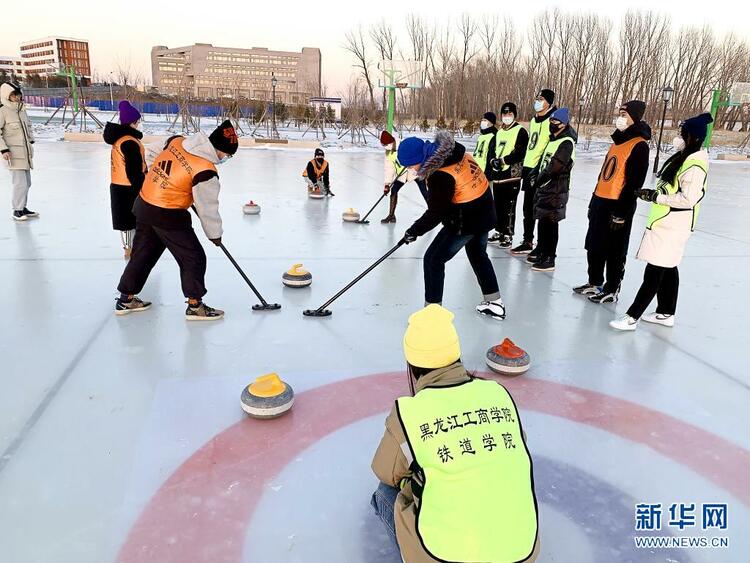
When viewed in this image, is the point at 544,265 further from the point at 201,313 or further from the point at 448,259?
the point at 201,313

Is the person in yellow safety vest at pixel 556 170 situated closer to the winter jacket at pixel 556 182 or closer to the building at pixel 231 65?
the winter jacket at pixel 556 182

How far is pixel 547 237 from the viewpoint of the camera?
499 cm

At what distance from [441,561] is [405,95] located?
4084 cm

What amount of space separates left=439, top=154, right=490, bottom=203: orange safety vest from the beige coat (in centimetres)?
211

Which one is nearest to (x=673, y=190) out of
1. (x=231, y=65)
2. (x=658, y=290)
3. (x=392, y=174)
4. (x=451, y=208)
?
(x=658, y=290)

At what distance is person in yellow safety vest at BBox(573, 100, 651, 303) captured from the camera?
379cm

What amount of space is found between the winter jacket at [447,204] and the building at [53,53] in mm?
116956

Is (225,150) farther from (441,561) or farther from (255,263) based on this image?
(441,561)

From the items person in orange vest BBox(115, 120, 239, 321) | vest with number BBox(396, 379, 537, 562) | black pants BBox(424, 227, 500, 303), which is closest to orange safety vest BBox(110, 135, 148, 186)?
person in orange vest BBox(115, 120, 239, 321)

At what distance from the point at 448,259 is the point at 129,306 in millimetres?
2245

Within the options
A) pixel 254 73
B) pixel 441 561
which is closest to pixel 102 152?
pixel 441 561

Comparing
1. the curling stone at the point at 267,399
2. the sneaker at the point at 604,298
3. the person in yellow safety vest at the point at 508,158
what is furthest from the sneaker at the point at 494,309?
the curling stone at the point at 267,399

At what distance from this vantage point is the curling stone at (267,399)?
7.95 ft

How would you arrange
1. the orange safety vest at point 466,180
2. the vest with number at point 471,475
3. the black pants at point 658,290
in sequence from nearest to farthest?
1. the vest with number at point 471,475
2. the orange safety vest at point 466,180
3. the black pants at point 658,290
